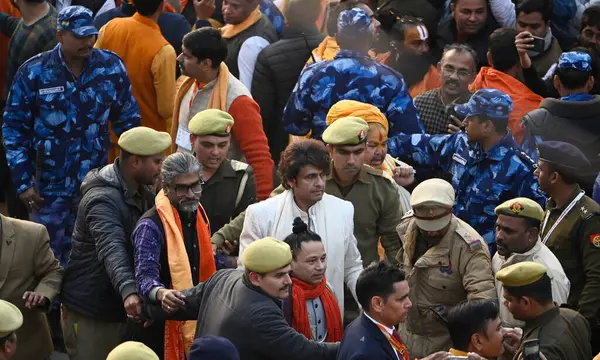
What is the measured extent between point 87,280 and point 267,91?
3.07m

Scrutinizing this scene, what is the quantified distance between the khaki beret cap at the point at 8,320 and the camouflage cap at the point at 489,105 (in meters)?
3.27

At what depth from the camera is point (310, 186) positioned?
8.45 meters

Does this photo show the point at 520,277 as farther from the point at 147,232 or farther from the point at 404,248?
the point at 147,232

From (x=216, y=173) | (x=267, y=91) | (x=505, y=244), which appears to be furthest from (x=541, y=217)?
(x=267, y=91)

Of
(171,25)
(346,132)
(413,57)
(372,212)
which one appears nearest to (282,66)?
(413,57)

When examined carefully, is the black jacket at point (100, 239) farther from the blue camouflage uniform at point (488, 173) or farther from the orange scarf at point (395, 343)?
the blue camouflage uniform at point (488, 173)

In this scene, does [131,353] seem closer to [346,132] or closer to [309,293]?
[309,293]

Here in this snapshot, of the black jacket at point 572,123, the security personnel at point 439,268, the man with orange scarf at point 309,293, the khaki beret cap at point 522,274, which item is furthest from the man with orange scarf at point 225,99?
the khaki beret cap at point 522,274

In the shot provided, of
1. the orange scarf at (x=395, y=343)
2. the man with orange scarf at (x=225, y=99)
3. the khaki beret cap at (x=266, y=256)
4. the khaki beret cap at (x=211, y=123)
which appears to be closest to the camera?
the orange scarf at (x=395, y=343)

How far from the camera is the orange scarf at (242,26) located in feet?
37.9

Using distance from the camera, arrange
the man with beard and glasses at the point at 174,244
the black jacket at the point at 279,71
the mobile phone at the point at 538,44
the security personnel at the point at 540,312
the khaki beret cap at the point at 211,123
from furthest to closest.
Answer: the black jacket at the point at 279,71 < the mobile phone at the point at 538,44 < the khaki beret cap at the point at 211,123 < the man with beard and glasses at the point at 174,244 < the security personnel at the point at 540,312

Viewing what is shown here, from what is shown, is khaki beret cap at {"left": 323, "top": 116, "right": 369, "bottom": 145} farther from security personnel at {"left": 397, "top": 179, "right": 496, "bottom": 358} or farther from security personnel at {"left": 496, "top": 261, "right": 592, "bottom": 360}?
security personnel at {"left": 496, "top": 261, "right": 592, "bottom": 360}

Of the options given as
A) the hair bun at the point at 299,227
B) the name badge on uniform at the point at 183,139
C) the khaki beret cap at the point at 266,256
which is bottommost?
the name badge on uniform at the point at 183,139

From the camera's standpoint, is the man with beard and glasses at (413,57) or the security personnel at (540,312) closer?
the security personnel at (540,312)
